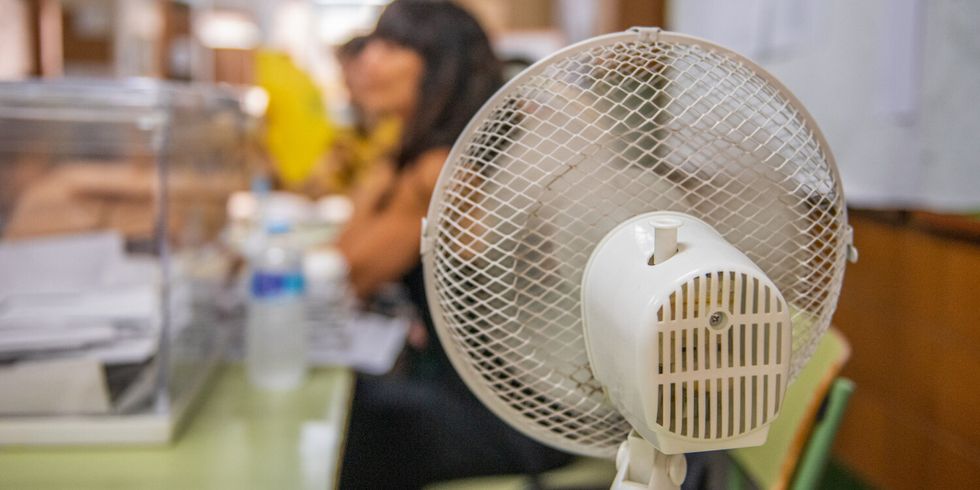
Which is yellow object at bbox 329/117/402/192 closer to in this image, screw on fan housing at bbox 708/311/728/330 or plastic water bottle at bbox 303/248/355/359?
plastic water bottle at bbox 303/248/355/359

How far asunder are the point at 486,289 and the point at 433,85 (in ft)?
3.66

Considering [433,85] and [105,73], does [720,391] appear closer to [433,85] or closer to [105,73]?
[433,85]

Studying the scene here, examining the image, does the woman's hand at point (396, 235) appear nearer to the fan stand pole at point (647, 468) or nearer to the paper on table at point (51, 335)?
the paper on table at point (51, 335)

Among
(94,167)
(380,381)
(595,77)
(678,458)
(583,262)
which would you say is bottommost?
(380,381)

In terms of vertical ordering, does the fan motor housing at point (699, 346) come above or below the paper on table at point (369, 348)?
above

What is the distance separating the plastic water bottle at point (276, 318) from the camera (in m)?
1.22

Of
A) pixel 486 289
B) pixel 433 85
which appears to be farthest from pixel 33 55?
pixel 486 289

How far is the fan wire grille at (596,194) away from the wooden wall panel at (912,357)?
1.07 m

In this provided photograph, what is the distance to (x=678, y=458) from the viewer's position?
1.82 ft

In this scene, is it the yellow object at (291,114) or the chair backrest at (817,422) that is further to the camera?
the yellow object at (291,114)

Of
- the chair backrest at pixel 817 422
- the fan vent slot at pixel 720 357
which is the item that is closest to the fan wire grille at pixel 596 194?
the fan vent slot at pixel 720 357

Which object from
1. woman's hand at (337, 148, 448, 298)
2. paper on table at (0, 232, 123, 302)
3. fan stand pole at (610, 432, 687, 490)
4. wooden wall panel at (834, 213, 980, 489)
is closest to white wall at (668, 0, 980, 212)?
wooden wall panel at (834, 213, 980, 489)

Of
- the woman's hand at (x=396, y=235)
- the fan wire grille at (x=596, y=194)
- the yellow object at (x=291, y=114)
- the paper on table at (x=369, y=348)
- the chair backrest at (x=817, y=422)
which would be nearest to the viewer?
the fan wire grille at (x=596, y=194)

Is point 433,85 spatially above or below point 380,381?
above
